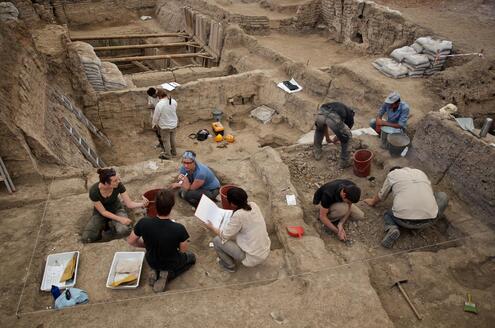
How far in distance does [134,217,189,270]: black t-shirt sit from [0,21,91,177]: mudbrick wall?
9.31 feet

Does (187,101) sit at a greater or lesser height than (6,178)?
lesser

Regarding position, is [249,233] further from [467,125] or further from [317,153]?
[467,125]

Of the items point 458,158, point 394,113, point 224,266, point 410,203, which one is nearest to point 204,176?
point 224,266

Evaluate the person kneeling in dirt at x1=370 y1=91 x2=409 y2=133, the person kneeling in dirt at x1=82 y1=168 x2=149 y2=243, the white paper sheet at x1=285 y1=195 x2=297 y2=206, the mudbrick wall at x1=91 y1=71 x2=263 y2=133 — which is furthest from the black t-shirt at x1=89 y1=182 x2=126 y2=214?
the mudbrick wall at x1=91 y1=71 x2=263 y2=133

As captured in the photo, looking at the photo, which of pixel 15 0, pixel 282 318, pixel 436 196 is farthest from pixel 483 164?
pixel 15 0

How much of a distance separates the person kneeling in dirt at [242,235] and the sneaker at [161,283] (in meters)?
0.68

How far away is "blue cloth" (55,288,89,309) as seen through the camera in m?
3.94

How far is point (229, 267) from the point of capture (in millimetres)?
4430

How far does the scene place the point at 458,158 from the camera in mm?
5566

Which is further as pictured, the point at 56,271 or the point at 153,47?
the point at 153,47

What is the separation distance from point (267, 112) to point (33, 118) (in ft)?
19.7

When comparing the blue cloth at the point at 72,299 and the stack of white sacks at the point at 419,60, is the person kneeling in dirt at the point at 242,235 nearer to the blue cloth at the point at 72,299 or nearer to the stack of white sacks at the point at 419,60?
the blue cloth at the point at 72,299

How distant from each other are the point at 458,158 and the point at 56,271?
5.88 m

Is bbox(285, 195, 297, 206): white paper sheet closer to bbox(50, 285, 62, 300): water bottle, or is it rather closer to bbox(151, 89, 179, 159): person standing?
bbox(50, 285, 62, 300): water bottle
